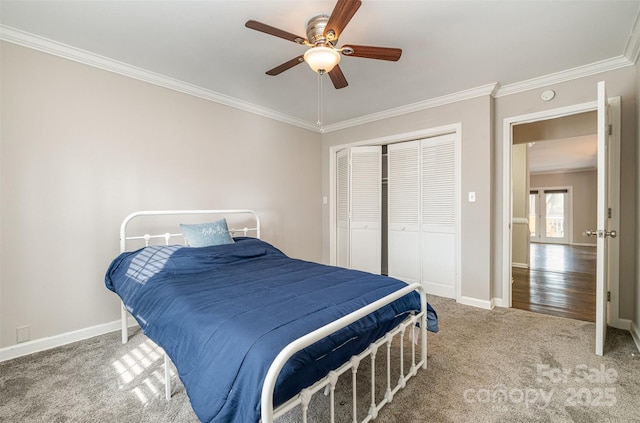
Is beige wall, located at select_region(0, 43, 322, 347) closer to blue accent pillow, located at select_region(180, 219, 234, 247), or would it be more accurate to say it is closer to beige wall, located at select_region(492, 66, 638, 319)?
blue accent pillow, located at select_region(180, 219, 234, 247)

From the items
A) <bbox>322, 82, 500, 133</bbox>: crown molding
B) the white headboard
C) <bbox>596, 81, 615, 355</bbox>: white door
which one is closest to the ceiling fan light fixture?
the white headboard

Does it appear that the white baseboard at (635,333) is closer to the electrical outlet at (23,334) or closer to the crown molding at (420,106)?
the crown molding at (420,106)

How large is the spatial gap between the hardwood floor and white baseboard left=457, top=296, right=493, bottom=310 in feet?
1.27

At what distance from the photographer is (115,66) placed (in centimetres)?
259

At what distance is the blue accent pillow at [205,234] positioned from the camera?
2598 millimetres

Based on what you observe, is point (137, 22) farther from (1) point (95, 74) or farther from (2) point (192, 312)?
(2) point (192, 312)

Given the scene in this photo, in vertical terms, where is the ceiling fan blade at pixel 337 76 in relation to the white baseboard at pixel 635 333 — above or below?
above

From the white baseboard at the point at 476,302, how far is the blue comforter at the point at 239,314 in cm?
166

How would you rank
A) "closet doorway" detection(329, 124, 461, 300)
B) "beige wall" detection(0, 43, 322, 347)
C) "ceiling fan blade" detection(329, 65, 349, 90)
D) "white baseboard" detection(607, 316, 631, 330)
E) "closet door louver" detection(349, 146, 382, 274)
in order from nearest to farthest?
"ceiling fan blade" detection(329, 65, 349, 90), "beige wall" detection(0, 43, 322, 347), "white baseboard" detection(607, 316, 631, 330), "closet doorway" detection(329, 124, 461, 300), "closet door louver" detection(349, 146, 382, 274)

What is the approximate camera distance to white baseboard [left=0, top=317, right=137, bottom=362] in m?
2.14

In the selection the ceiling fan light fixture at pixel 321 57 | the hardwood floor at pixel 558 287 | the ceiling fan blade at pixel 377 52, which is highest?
the ceiling fan blade at pixel 377 52

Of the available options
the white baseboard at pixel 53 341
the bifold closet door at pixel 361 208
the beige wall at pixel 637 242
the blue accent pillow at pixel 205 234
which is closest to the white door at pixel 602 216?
the beige wall at pixel 637 242

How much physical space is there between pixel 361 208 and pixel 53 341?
3620mm

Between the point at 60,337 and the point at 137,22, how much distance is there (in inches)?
101
